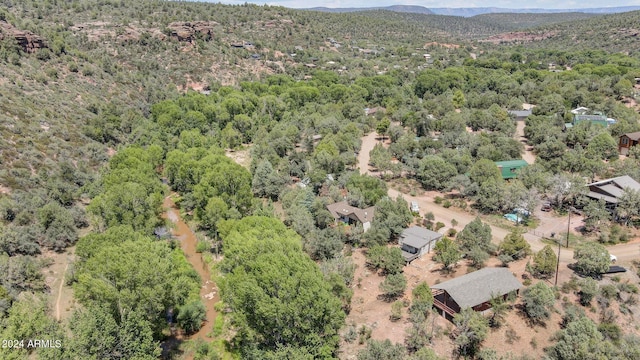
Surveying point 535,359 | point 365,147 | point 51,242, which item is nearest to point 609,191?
point 535,359

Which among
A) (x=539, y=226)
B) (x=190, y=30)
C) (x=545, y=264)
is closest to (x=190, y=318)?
(x=545, y=264)

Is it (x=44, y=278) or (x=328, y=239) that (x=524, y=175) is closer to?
(x=328, y=239)

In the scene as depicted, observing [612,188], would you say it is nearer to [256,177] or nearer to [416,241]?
[416,241]

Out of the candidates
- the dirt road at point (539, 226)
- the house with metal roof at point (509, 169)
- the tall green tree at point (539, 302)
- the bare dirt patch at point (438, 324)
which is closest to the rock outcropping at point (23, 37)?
the dirt road at point (539, 226)

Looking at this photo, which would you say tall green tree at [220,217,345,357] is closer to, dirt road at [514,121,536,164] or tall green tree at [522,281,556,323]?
tall green tree at [522,281,556,323]

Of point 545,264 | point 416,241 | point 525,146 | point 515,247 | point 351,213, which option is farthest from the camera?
point 525,146

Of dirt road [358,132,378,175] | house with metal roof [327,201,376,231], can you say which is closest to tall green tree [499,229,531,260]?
house with metal roof [327,201,376,231]

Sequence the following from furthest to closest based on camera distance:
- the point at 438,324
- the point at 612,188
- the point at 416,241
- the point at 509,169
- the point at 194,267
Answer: the point at 509,169 < the point at 612,188 < the point at 194,267 < the point at 416,241 < the point at 438,324
